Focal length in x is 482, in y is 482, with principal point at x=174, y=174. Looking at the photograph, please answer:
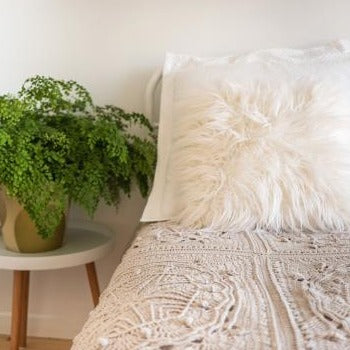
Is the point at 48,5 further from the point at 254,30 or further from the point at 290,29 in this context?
the point at 290,29

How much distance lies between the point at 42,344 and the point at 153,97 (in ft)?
3.00

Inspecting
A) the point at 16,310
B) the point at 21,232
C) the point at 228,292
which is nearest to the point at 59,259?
the point at 21,232

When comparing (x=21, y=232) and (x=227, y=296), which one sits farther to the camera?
(x=21, y=232)

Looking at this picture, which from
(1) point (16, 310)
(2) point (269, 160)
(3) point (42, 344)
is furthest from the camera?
(3) point (42, 344)

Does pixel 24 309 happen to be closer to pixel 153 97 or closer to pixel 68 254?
pixel 68 254

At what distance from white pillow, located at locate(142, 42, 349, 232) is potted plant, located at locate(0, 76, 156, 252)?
0.07 meters

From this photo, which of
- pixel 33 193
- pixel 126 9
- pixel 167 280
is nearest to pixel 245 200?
pixel 167 280

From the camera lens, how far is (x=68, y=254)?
1289mm

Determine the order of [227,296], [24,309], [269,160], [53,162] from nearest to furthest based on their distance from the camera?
[227,296], [269,160], [53,162], [24,309]

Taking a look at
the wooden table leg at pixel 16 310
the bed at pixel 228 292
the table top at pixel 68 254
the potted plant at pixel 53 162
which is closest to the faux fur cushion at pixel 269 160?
the bed at pixel 228 292

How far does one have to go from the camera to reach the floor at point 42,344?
1.60m

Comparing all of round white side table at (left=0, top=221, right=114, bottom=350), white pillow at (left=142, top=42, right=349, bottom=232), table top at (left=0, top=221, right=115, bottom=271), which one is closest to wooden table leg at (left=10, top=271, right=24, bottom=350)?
round white side table at (left=0, top=221, right=114, bottom=350)

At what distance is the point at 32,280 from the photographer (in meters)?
1.68

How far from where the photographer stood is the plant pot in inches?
51.1
